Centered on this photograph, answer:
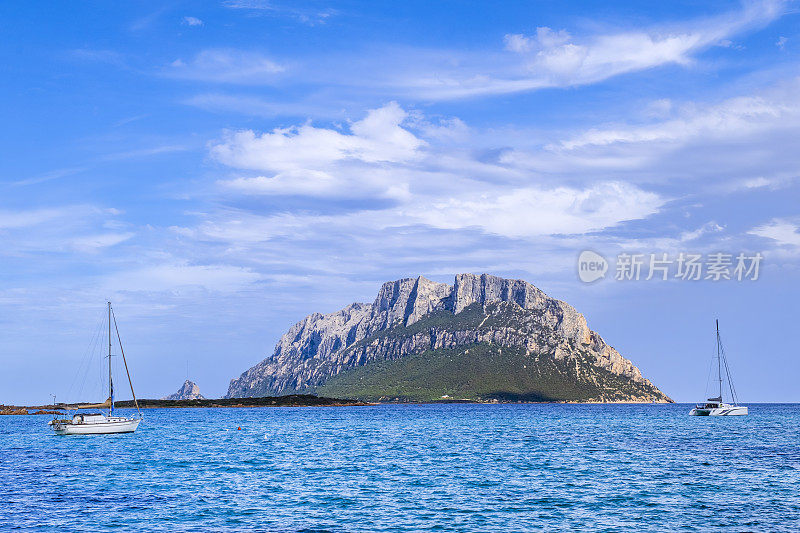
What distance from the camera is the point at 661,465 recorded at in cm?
6756

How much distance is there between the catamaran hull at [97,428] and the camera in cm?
11388

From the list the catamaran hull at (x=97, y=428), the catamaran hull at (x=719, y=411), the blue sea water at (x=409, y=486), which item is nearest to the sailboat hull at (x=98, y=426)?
the catamaran hull at (x=97, y=428)

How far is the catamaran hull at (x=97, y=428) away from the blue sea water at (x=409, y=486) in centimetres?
1365

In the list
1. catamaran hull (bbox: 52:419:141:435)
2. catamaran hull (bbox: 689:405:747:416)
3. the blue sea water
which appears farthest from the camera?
catamaran hull (bbox: 689:405:747:416)

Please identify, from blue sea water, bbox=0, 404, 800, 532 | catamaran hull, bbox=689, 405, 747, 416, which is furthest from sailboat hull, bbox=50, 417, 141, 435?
catamaran hull, bbox=689, 405, 747, 416

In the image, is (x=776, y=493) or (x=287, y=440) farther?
(x=287, y=440)

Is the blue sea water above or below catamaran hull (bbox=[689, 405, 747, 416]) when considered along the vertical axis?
above

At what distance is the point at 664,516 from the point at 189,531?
91.9ft

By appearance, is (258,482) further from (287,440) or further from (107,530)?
(287,440)

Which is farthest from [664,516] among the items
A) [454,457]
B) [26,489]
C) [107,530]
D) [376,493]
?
[26,489]

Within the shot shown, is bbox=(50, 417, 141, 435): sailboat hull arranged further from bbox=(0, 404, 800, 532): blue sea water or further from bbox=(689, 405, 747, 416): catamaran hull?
bbox=(689, 405, 747, 416): catamaran hull

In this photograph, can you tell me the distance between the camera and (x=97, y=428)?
114 m

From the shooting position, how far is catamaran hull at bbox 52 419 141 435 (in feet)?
374

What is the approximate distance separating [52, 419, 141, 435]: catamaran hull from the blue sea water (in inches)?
537
